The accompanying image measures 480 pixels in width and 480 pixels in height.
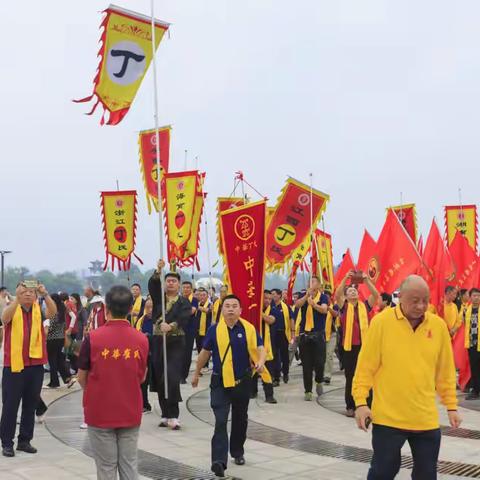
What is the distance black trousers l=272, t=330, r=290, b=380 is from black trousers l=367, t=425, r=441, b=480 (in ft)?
26.9

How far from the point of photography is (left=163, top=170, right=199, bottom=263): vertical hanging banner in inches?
544

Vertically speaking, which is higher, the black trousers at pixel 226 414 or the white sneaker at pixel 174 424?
the black trousers at pixel 226 414

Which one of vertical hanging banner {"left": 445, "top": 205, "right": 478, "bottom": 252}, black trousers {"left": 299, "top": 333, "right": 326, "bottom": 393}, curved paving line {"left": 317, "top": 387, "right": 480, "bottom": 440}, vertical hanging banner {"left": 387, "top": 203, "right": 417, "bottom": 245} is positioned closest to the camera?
curved paving line {"left": 317, "top": 387, "right": 480, "bottom": 440}

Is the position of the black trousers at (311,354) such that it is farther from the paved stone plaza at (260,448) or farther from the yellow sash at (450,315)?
the yellow sash at (450,315)

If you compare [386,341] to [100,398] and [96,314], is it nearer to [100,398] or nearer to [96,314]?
[100,398]

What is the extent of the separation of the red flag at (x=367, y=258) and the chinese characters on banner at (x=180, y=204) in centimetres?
368

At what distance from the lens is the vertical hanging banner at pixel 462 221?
2103cm

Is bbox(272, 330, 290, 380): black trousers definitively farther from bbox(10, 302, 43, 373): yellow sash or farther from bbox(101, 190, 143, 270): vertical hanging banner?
bbox(10, 302, 43, 373): yellow sash

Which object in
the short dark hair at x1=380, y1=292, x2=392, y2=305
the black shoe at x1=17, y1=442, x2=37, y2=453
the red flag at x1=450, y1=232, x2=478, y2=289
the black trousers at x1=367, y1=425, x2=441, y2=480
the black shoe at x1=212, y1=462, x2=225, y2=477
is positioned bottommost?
the black shoe at x1=17, y1=442, x2=37, y2=453

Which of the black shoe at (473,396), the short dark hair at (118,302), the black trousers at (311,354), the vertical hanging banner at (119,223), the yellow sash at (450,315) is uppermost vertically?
the vertical hanging banner at (119,223)

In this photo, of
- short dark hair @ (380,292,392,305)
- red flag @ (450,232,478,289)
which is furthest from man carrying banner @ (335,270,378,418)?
red flag @ (450,232,478,289)

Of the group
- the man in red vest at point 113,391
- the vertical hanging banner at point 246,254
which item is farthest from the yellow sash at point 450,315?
the man in red vest at point 113,391

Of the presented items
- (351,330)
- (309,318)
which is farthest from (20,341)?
(309,318)

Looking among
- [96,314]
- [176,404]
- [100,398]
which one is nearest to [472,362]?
[176,404]
